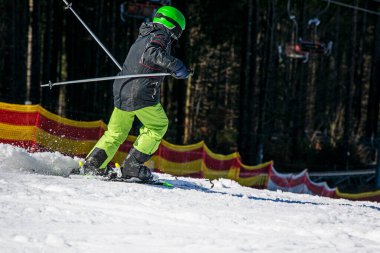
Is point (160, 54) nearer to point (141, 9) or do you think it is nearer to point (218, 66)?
point (141, 9)

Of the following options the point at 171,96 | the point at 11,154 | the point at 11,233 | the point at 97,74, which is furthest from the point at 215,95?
the point at 11,233

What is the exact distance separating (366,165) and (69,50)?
13705 millimetres

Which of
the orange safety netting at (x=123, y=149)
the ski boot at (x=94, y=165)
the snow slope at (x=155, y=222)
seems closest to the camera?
the snow slope at (x=155, y=222)

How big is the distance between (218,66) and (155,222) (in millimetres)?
36124

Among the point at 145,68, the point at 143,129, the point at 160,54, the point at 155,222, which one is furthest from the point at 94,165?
the point at 155,222

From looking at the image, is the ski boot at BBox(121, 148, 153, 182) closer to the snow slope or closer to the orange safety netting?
the snow slope

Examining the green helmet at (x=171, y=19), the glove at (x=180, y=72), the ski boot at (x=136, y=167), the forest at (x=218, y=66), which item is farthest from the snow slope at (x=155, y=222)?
the forest at (x=218, y=66)

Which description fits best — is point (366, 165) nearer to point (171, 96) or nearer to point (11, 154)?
point (171, 96)

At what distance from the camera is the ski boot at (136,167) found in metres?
6.66

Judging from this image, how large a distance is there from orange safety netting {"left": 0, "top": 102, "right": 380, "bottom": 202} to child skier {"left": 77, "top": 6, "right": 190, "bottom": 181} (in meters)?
2.43

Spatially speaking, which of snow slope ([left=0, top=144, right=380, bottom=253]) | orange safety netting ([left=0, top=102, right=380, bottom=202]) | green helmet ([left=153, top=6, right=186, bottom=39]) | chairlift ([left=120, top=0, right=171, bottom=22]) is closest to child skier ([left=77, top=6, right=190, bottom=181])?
green helmet ([left=153, top=6, right=186, bottom=39])

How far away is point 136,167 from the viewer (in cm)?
666

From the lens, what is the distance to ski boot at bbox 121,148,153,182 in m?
6.66

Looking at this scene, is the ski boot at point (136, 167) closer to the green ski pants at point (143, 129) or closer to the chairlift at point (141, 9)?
the green ski pants at point (143, 129)
